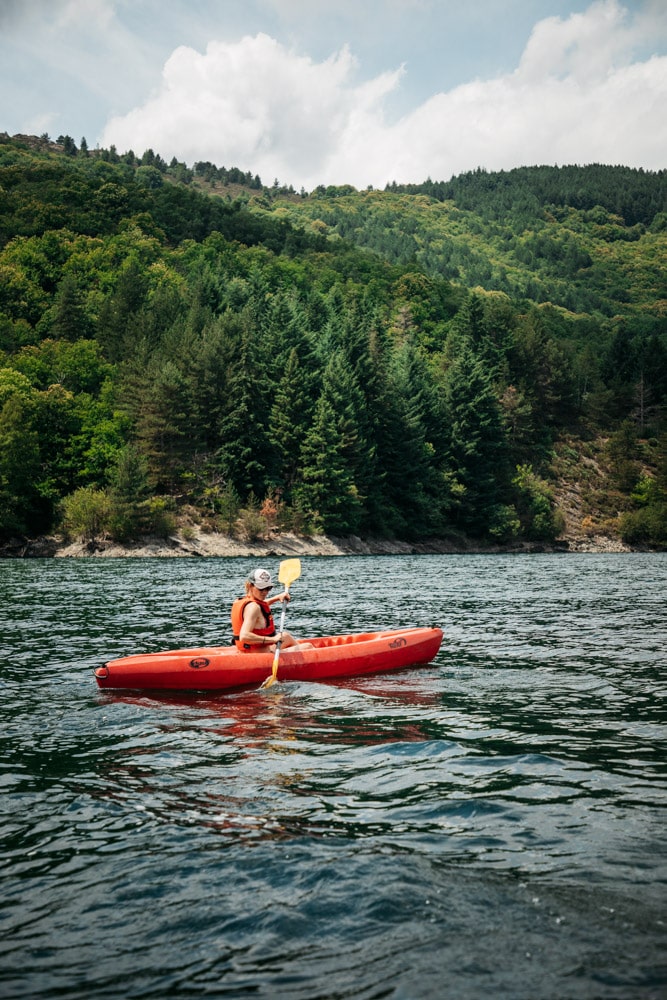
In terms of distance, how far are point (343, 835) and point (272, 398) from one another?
59647mm

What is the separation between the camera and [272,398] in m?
64.6

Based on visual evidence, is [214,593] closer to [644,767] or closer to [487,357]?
[644,767]

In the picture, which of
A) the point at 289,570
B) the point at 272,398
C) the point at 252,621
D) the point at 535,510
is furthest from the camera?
the point at 535,510

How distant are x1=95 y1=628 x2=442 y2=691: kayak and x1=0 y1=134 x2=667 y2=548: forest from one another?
3780cm

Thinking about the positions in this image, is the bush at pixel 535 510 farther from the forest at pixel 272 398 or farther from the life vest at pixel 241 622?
the life vest at pixel 241 622

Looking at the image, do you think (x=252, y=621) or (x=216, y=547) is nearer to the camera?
(x=252, y=621)

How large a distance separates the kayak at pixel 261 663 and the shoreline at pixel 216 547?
120 feet

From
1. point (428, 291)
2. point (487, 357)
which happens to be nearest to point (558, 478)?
point (487, 357)

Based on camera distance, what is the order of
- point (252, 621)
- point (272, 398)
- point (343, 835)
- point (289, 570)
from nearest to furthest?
point (343, 835), point (252, 621), point (289, 570), point (272, 398)

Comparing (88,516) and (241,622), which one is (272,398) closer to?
(88,516)

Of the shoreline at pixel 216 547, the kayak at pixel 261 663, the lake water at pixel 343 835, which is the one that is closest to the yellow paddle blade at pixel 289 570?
the kayak at pixel 261 663

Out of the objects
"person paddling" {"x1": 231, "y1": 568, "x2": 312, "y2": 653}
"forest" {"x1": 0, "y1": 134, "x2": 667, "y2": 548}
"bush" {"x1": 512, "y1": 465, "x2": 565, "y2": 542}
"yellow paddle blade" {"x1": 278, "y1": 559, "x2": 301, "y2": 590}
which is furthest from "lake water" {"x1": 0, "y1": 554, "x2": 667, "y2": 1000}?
"bush" {"x1": 512, "y1": 465, "x2": 565, "y2": 542}

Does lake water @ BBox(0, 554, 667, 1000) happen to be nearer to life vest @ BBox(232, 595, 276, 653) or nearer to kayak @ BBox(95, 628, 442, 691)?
kayak @ BBox(95, 628, 442, 691)

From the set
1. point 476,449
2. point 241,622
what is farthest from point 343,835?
point 476,449
